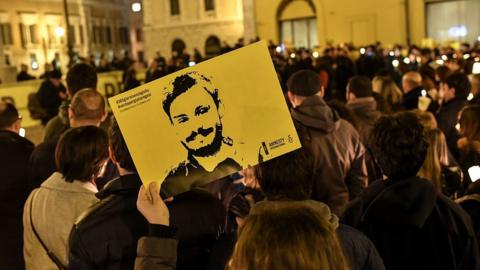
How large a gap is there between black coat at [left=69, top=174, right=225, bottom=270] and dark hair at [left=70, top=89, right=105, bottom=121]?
2.06 meters

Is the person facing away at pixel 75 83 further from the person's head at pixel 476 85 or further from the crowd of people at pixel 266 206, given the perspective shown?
the person's head at pixel 476 85

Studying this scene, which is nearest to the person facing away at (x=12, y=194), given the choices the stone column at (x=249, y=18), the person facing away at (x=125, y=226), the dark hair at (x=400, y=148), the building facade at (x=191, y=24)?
the person facing away at (x=125, y=226)

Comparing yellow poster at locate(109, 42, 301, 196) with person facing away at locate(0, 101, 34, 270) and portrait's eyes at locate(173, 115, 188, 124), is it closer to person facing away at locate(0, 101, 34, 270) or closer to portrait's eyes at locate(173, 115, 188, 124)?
portrait's eyes at locate(173, 115, 188, 124)

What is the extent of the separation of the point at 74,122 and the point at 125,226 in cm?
227

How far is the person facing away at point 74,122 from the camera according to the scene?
4363 millimetres

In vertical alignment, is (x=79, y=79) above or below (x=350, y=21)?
below

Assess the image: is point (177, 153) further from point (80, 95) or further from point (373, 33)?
point (373, 33)

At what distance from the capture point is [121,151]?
2.79m

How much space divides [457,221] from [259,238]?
1651mm

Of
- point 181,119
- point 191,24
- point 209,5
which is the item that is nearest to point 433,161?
point 181,119

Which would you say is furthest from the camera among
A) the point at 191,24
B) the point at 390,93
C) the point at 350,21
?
the point at 191,24

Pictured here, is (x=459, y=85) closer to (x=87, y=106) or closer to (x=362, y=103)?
(x=362, y=103)


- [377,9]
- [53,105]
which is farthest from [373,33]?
[53,105]

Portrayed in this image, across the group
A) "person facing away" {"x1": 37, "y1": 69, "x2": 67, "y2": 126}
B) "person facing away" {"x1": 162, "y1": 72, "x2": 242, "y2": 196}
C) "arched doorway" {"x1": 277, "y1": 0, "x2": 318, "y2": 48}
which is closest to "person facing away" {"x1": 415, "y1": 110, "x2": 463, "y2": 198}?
"person facing away" {"x1": 162, "y1": 72, "x2": 242, "y2": 196}
